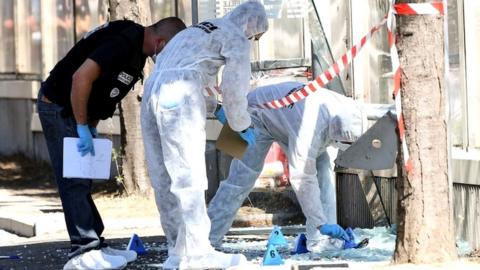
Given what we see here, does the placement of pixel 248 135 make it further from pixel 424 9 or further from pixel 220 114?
pixel 424 9

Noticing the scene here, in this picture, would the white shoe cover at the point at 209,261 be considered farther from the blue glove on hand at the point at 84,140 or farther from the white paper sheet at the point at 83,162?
the blue glove on hand at the point at 84,140

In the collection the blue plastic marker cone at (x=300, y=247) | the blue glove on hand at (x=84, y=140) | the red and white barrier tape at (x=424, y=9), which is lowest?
the blue plastic marker cone at (x=300, y=247)

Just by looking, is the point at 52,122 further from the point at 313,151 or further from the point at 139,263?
the point at 313,151

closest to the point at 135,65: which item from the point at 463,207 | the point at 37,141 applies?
the point at 463,207

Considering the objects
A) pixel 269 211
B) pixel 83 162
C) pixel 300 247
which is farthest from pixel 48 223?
pixel 83 162

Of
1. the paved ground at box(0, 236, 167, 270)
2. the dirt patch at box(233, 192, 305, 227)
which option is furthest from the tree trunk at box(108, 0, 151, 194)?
the paved ground at box(0, 236, 167, 270)

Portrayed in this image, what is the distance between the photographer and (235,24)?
320 inches

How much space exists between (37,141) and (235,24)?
11.9 m

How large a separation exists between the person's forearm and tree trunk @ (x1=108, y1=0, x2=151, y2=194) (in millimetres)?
5413

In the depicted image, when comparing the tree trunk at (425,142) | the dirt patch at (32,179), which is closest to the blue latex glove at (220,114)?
the tree trunk at (425,142)

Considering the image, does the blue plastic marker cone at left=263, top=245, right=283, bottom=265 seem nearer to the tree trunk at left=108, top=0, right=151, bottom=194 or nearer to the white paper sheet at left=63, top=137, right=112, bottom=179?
the white paper sheet at left=63, top=137, right=112, bottom=179

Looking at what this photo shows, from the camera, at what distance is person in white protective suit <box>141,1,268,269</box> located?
308 inches

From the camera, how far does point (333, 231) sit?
8.91 meters

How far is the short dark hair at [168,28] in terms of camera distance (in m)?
8.34
